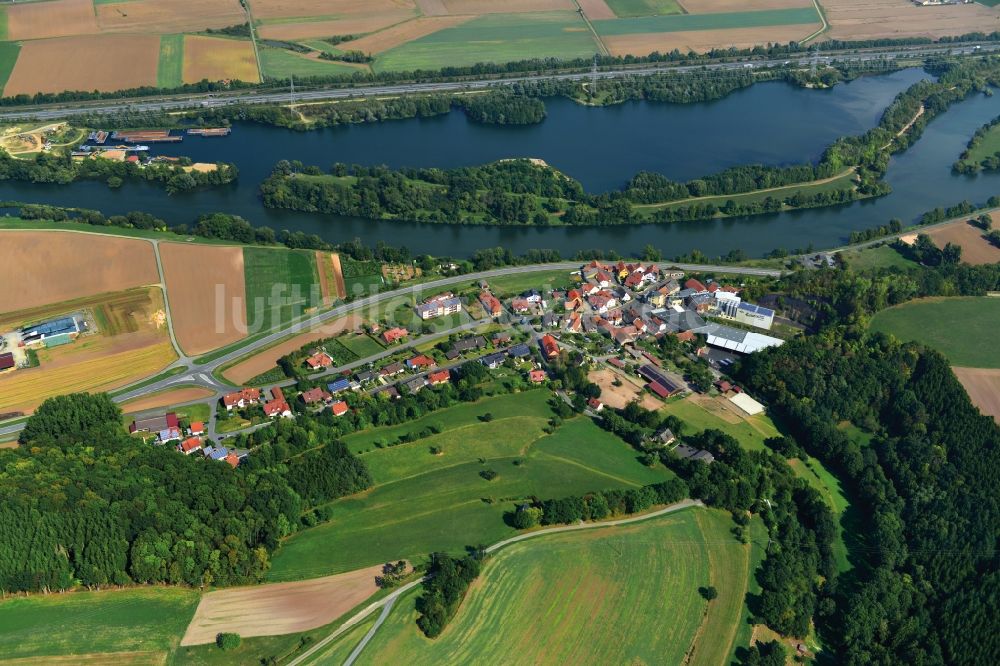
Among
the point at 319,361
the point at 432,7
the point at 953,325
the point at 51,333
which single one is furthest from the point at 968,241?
the point at 432,7

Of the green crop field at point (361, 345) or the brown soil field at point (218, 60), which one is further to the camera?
the brown soil field at point (218, 60)

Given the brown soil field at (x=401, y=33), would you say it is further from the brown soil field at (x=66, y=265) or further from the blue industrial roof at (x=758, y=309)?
the blue industrial roof at (x=758, y=309)

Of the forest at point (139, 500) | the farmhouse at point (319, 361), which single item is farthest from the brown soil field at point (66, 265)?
the farmhouse at point (319, 361)

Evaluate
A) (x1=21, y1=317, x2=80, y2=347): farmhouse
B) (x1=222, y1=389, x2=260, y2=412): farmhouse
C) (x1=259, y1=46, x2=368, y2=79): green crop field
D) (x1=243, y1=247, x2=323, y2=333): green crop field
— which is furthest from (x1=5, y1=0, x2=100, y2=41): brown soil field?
(x1=222, y1=389, x2=260, y2=412): farmhouse

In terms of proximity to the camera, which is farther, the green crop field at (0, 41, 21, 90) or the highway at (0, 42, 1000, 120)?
the green crop field at (0, 41, 21, 90)

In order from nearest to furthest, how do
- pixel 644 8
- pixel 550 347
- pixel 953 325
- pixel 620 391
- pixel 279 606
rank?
pixel 279 606 < pixel 620 391 < pixel 550 347 < pixel 953 325 < pixel 644 8

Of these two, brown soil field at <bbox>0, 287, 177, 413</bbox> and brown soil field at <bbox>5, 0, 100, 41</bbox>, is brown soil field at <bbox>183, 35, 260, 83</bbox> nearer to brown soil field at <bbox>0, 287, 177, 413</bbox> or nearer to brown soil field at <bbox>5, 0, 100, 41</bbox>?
brown soil field at <bbox>5, 0, 100, 41</bbox>

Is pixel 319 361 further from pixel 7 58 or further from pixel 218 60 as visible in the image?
pixel 7 58
